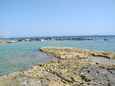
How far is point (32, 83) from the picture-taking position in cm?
727

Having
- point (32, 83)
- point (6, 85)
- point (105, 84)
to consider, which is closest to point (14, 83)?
point (6, 85)

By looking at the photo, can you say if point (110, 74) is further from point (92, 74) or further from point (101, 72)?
point (92, 74)

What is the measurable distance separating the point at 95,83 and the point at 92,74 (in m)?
1.35

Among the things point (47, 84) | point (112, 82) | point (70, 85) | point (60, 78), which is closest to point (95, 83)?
point (112, 82)

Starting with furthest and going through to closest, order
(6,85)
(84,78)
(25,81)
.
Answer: (84,78)
(25,81)
(6,85)

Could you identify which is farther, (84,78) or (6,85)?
(84,78)

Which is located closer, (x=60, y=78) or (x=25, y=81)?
(x=25, y=81)

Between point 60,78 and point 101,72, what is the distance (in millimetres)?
3261

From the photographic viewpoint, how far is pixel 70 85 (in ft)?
23.8

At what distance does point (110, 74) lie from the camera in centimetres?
845

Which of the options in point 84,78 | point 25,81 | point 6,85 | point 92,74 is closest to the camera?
point 6,85

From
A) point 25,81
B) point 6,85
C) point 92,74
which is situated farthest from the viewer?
point 92,74

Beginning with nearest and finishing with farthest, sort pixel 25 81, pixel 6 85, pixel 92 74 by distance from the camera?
pixel 6 85 → pixel 25 81 → pixel 92 74

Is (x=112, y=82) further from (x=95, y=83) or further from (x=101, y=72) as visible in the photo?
(x=101, y=72)
